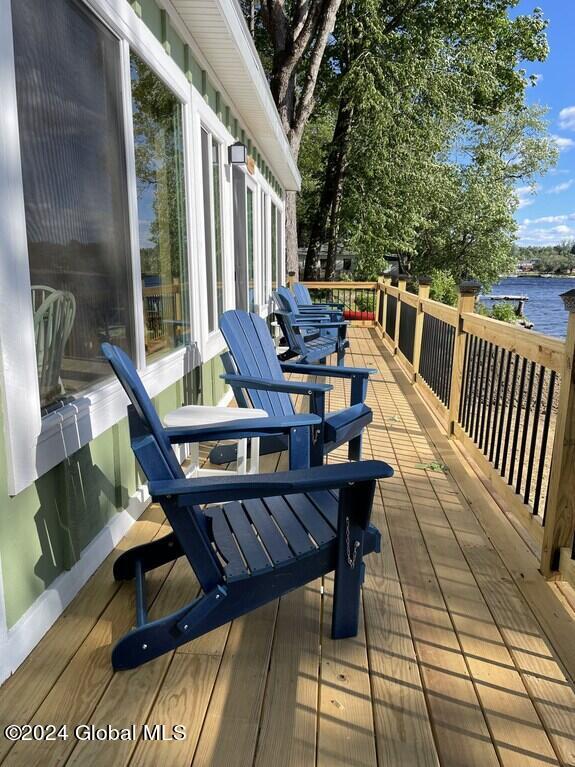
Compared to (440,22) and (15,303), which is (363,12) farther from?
(15,303)

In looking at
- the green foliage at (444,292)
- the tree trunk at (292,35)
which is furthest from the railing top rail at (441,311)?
the tree trunk at (292,35)

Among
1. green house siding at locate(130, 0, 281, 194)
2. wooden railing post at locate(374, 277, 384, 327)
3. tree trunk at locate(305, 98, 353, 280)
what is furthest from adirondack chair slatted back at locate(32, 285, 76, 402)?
tree trunk at locate(305, 98, 353, 280)

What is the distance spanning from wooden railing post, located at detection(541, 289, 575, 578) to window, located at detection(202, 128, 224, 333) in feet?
8.30

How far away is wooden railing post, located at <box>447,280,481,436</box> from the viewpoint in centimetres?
372

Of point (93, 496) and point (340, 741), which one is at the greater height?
point (93, 496)

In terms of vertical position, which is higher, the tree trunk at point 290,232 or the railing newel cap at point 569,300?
the tree trunk at point 290,232

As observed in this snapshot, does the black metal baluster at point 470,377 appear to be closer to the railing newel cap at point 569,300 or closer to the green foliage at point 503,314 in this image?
the railing newel cap at point 569,300

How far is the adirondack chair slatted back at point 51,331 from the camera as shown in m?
1.73

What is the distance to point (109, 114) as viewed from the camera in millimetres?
2229

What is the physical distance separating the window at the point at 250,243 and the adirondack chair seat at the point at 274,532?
431 centimetres

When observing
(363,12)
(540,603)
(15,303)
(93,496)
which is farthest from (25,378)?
(363,12)

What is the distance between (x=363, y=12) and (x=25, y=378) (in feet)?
47.8

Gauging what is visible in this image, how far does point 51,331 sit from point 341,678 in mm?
1338

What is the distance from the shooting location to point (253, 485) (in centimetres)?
142
